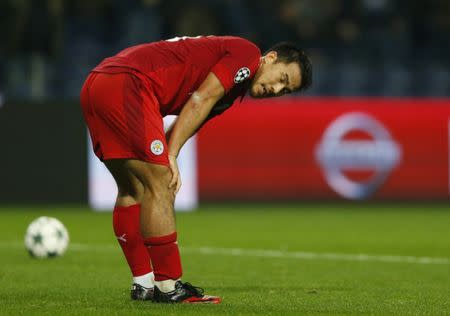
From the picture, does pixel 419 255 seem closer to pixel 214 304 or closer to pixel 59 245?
pixel 59 245

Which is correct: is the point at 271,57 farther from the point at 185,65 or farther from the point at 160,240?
the point at 160,240

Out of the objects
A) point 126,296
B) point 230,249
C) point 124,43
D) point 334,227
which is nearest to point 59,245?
point 230,249

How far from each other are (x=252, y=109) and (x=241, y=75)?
10.8 metres

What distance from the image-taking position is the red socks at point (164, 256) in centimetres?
624

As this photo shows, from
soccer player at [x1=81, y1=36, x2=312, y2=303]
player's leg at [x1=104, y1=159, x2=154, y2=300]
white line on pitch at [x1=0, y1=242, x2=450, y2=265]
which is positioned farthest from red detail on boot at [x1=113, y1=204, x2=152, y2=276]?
white line on pitch at [x1=0, y1=242, x2=450, y2=265]

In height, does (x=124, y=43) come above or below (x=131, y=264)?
above

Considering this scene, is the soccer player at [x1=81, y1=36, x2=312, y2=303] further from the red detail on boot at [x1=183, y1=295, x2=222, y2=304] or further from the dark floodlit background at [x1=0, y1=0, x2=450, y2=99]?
the dark floodlit background at [x1=0, y1=0, x2=450, y2=99]

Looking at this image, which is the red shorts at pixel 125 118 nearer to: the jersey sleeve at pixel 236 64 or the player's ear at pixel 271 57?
the jersey sleeve at pixel 236 64

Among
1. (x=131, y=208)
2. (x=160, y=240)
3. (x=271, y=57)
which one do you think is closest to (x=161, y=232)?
(x=160, y=240)

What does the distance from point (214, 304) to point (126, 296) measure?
2.43 ft

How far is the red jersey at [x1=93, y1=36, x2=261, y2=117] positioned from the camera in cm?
630

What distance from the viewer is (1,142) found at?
16.1 m

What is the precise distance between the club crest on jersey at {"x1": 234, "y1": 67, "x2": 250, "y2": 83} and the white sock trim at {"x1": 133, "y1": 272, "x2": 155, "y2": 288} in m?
1.30

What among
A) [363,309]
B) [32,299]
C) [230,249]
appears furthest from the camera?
[230,249]
